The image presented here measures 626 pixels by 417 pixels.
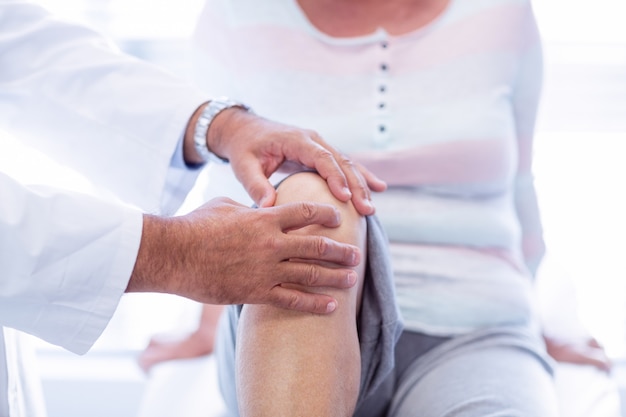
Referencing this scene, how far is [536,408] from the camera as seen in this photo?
0.94 metres

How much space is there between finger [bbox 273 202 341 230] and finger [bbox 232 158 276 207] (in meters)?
0.07

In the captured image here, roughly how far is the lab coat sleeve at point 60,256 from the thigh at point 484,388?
1.39 feet

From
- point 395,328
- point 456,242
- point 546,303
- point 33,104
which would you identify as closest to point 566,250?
point 546,303

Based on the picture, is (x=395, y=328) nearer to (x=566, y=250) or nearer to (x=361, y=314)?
(x=361, y=314)

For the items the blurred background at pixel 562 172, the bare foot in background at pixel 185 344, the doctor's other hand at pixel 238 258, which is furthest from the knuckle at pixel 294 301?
the blurred background at pixel 562 172

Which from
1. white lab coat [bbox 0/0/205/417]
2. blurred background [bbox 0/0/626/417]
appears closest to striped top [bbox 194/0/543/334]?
white lab coat [bbox 0/0/205/417]

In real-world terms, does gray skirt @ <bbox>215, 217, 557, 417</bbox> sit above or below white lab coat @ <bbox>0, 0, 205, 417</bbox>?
below

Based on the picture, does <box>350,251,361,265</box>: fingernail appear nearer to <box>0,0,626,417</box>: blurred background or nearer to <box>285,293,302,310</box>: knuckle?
<box>285,293,302,310</box>: knuckle

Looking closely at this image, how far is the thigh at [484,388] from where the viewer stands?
922 mm

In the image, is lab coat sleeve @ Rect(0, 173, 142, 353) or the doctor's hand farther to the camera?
the doctor's hand

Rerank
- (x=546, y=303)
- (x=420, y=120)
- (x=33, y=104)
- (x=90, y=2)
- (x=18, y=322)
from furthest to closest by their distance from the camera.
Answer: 1. (x=90, y=2)
2. (x=546, y=303)
3. (x=420, y=120)
4. (x=33, y=104)
5. (x=18, y=322)

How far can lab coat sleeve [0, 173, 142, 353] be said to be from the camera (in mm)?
753

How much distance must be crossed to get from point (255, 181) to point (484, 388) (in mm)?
393

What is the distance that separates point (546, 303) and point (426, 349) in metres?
0.38
